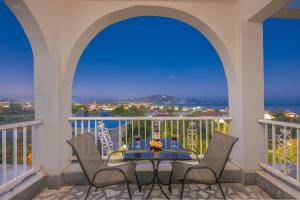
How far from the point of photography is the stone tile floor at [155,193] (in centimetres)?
319

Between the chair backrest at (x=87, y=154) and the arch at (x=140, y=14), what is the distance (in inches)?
48.8

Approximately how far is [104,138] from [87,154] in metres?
1.13

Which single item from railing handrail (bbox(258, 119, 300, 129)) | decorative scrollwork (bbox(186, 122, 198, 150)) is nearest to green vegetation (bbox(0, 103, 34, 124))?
decorative scrollwork (bbox(186, 122, 198, 150))

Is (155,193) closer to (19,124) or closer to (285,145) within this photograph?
(285,145)

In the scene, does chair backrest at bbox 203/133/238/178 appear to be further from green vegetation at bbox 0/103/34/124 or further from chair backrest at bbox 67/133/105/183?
green vegetation at bbox 0/103/34/124

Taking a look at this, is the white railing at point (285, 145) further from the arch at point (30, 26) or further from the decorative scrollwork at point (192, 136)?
the arch at point (30, 26)

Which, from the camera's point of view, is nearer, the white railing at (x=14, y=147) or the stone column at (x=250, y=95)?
the white railing at (x=14, y=147)

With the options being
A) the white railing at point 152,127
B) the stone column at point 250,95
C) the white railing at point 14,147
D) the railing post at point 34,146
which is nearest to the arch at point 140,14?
the stone column at point 250,95

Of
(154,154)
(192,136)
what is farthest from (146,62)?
(154,154)

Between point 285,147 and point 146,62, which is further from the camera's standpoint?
point 146,62

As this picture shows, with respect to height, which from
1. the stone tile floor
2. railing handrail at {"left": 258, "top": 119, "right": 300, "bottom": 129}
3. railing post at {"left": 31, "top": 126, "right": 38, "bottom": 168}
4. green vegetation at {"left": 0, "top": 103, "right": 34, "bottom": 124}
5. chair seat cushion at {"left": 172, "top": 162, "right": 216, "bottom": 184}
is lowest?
the stone tile floor

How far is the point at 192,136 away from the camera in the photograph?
4273 millimetres

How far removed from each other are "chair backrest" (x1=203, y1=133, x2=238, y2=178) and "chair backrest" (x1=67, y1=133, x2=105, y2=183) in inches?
68.2

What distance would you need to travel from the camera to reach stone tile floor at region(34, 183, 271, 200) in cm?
319
